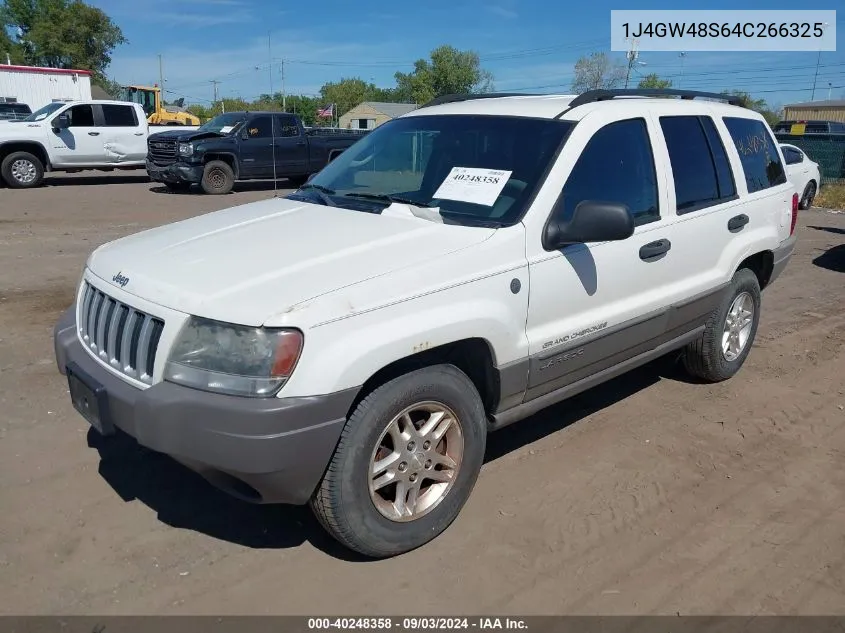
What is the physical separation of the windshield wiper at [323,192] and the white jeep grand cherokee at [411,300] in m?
0.02

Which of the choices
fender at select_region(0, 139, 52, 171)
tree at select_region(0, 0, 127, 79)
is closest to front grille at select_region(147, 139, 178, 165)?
fender at select_region(0, 139, 52, 171)

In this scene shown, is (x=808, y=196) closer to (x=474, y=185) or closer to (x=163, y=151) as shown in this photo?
(x=474, y=185)

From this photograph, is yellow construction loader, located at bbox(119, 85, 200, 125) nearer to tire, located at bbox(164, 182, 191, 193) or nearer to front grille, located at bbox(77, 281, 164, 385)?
tire, located at bbox(164, 182, 191, 193)

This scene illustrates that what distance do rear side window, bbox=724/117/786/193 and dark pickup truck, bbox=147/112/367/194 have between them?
12.8 meters

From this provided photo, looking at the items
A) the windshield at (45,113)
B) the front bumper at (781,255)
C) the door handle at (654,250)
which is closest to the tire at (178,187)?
the windshield at (45,113)

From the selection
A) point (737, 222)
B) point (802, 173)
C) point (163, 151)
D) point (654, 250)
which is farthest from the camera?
point (163, 151)

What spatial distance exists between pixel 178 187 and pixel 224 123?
1.95m

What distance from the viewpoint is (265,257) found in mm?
2967

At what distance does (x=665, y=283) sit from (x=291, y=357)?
8.03 feet

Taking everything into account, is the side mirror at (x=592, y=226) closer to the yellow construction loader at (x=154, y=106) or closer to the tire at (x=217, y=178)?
the tire at (x=217, y=178)

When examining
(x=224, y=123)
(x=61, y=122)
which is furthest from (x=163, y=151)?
(x=61, y=122)

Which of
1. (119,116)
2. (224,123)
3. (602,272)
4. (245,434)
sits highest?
(119,116)

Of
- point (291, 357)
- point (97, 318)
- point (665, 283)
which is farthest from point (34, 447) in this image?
point (665, 283)

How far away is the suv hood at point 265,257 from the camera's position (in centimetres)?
262
